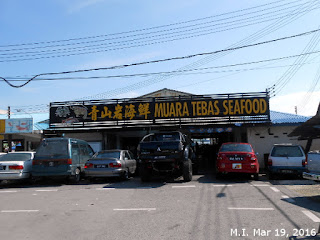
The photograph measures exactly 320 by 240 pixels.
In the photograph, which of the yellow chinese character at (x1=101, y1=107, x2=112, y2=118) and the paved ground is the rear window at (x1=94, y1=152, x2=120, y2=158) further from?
the yellow chinese character at (x1=101, y1=107, x2=112, y2=118)

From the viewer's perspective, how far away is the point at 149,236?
4922mm

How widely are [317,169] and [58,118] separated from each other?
51.2 ft

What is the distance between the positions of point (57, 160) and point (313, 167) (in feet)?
30.1

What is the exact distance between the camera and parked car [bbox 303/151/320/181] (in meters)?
7.77

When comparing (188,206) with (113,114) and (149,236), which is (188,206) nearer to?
(149,236)

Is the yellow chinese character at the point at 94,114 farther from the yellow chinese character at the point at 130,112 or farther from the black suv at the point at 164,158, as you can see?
the black suv at the point at 164,158

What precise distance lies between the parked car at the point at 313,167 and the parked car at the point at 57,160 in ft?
28.3

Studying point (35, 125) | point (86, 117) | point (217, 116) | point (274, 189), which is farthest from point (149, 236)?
point (35, 125)

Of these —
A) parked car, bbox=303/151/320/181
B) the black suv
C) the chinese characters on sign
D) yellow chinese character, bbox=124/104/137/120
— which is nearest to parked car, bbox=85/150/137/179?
the black suv

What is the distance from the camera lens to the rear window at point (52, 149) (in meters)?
11.8

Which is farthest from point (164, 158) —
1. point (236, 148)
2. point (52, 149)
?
point (52, 149)

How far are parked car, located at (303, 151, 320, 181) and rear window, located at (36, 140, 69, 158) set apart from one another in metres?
8.82

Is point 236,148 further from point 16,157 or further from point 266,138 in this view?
point 16,157

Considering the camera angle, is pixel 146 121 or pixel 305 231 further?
pixel 146 121
